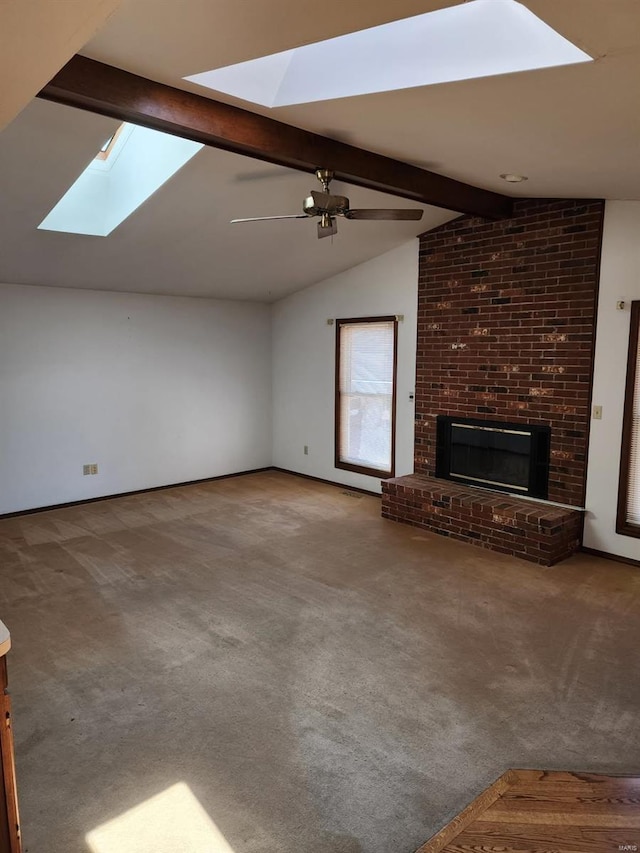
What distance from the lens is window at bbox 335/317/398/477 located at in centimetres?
609

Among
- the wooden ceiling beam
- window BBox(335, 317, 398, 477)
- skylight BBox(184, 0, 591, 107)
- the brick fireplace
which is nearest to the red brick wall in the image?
the brick fireplace

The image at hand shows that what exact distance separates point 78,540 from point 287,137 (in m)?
3.54

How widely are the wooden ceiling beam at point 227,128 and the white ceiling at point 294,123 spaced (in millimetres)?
75

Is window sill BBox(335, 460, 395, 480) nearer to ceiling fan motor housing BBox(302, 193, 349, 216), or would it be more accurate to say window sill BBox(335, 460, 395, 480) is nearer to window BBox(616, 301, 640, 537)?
window BBox(616, 301, 640, 537)

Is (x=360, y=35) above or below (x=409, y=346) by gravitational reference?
above

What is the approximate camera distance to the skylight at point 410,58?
209 centimetres

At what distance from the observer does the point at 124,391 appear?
242 inches

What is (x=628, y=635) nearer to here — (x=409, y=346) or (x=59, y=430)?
(x=409, y=346)

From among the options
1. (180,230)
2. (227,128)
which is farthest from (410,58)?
(180,230)

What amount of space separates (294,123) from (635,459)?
3.35 metres

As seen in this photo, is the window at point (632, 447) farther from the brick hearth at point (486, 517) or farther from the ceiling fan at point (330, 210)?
the ceiling fan at point (330, 210)

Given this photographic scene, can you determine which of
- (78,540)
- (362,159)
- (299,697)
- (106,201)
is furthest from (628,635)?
(106,201)

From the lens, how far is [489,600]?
3748 millimetres

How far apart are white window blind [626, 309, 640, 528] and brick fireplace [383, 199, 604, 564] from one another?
0.32m
